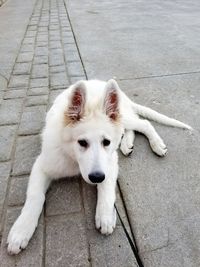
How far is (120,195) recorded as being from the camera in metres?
2.76

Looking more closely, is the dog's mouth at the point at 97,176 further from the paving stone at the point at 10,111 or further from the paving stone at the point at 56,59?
the paving stone at the point at 56,59

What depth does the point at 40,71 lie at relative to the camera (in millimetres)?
5352

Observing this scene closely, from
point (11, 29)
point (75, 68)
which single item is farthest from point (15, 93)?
point (11, 29)

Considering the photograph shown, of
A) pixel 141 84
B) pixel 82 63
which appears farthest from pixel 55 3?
pixel 141 84

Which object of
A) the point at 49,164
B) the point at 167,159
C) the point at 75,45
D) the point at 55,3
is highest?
the point at 49,164

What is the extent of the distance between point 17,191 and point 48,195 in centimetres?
26

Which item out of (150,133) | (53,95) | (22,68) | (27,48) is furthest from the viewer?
(27,48)

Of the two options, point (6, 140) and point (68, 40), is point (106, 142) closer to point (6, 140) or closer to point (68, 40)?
point (6, 140)

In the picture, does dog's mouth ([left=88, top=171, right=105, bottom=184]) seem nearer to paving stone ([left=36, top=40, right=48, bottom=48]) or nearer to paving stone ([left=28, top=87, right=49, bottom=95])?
paving stone ([left=28, top=87, right=49, bottom=95])

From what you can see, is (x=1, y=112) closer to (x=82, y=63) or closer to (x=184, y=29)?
(x=82, y=63)

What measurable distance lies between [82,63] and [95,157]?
11.6 feet

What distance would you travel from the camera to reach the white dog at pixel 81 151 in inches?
91.7

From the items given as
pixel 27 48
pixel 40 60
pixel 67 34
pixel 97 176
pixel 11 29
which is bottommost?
pixel 11 29

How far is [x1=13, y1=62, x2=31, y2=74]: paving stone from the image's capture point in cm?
533
